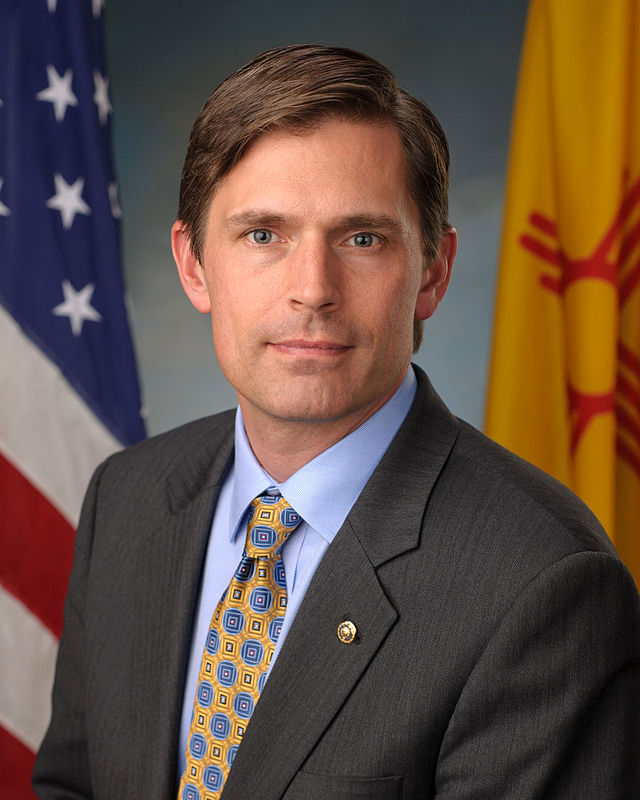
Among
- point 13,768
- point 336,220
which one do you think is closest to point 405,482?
point 336,220

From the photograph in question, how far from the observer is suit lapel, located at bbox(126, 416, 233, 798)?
1.77 metres

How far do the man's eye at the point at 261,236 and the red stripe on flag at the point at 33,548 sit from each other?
1.49 metres

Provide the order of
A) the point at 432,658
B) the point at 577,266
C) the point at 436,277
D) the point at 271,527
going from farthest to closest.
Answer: the point at 577,266, the point at 436,277, the point at 271,527, the point at 432,658

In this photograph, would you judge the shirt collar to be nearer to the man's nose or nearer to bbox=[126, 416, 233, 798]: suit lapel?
bbox=[126, 416, 233, 798]: suit lapel

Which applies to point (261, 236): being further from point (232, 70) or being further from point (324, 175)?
point (232, 70)

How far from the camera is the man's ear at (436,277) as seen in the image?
186 centimetres

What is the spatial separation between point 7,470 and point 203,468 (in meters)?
0.99

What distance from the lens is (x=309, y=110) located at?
1.61 metres

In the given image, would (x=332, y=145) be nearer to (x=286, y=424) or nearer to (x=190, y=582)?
(x=286, y=424)

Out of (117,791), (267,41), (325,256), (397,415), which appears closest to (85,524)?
(117,791)

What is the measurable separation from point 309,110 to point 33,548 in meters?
1.79

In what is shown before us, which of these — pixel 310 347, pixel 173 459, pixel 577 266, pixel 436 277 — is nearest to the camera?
pixel 310 347

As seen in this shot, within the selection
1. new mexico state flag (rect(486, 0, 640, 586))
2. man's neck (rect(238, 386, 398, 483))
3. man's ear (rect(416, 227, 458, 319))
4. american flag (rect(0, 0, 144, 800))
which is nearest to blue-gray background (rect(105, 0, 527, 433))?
new mexico state flag (rect(486, 0, 640, 586))

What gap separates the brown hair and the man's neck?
371 millimetres
